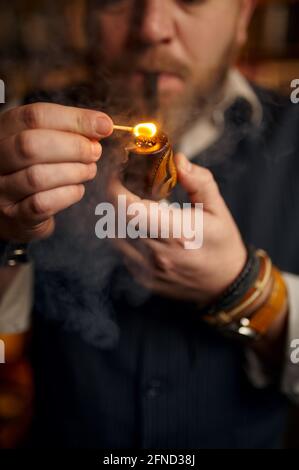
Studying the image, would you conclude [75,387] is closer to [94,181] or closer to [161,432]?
[161,432]

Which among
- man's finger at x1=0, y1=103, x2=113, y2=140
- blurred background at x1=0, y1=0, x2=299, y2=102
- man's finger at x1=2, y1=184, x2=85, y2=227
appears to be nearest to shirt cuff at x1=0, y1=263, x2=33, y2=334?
man's finger at x1=2, y1=184, x2=85, y2=227

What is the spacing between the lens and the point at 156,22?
976mm

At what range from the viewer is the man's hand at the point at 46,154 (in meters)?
0.58

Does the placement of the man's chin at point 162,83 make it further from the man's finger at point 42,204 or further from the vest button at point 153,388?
the vest button at point 153,388

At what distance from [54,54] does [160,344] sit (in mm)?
1261

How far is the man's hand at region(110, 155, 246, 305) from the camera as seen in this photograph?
0.72 metres

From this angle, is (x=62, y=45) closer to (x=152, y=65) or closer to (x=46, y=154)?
(x=152, y=65)

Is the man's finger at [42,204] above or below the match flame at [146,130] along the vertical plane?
below

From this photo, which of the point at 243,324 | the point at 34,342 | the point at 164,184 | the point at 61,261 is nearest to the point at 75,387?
the point at 34,342

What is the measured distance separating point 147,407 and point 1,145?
685mm

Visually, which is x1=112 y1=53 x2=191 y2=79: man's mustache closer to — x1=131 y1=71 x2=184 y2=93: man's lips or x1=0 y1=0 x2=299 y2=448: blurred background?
x1=131 y1=71 x2=184 y2=93: man's lips

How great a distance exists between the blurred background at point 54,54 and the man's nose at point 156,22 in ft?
1.02

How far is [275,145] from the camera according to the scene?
1.12 metres

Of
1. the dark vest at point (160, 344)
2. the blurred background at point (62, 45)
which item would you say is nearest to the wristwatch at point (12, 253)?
the dark vest at point (160, 344)
